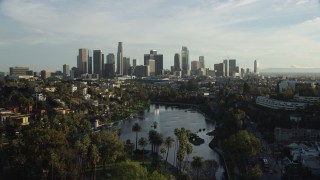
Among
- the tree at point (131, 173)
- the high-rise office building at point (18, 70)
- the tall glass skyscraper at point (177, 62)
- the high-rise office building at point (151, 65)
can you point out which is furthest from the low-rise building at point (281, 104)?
the tall glass skyscraper at point (177, 62)

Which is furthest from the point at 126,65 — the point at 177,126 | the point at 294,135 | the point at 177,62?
the point at 294,135

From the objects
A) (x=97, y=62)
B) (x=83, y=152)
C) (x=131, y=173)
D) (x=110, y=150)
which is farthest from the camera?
(x=97, y=62)

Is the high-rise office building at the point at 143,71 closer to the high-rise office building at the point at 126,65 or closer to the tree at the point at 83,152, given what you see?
the high-rise office building at the point at 126,65

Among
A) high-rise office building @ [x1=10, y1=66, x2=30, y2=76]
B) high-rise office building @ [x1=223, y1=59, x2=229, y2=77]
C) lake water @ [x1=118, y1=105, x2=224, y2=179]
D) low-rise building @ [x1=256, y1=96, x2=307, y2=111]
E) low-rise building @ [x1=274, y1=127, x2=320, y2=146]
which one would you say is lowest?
lake water @ [x1=118, y1=105, x2=224, y2=179]

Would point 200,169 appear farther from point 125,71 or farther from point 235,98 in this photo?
point 125,71

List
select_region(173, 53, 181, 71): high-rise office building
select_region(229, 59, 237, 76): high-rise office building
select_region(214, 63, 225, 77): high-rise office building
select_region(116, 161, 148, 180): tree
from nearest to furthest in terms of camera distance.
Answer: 1. select_region(116, 161, 148, 180): tree
2. select_region(214, 63, 225, 77): high-rise office building
3. select_region(173, 53, 181, 71): high-rise office building
4. select_region(229, 59, 237, 76): high-rise office building

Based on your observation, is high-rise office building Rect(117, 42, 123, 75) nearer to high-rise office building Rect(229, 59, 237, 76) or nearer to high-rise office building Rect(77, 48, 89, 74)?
high-rise office building Rect(77, 48, 89, 74)

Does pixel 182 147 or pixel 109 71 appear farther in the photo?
pixel 109 71

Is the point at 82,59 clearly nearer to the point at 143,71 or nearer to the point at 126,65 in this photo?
the point at 143,71

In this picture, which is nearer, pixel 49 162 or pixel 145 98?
pixel 49 162

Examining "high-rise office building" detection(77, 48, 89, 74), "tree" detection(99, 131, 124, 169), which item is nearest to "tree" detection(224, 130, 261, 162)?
"tree" detection(99, 131, 124, 169)

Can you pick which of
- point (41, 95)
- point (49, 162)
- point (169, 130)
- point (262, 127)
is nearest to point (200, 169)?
point (49, 162)
